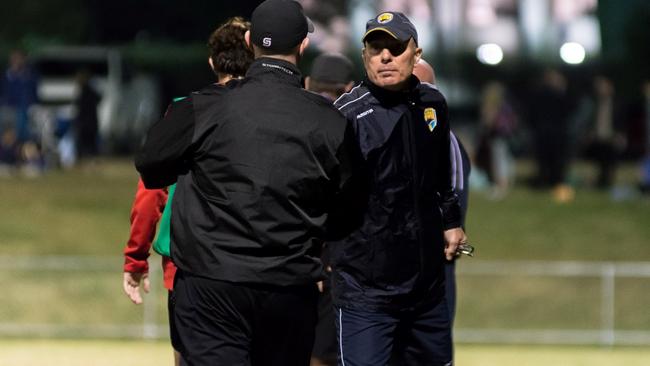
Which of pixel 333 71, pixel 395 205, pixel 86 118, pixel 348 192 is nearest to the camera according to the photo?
pixel 348 192

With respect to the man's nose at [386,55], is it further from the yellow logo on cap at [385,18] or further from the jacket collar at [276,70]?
the jacket collar at [276,70]

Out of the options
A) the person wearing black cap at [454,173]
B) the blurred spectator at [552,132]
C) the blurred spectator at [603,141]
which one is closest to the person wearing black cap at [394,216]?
the person wearing black cap at [454,173]

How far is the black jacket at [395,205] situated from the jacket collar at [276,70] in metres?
0.71

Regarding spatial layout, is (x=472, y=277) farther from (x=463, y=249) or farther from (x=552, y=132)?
(x=463, y=249)

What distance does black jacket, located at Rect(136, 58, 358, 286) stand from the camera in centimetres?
559

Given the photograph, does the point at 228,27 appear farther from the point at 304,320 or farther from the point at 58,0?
the point at 58,0

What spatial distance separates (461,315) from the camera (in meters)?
16.2

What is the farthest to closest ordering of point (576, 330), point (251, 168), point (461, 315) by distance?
point (461, 315) < point (576, 330) < point (251, 168)

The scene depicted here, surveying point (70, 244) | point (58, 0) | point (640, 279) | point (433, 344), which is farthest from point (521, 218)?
point (58, 0)

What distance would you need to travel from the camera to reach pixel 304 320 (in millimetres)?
5750

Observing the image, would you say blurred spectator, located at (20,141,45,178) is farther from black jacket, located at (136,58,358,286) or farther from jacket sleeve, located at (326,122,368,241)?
black jacket, located at (136,58,358,286)

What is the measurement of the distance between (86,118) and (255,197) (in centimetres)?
1598

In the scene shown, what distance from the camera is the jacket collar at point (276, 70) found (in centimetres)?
571

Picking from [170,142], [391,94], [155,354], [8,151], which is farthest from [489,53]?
A: [170,142]
